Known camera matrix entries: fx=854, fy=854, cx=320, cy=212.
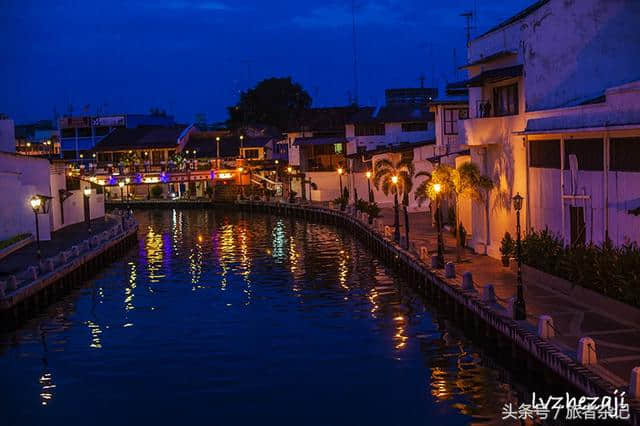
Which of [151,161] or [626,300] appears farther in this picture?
[151,161]

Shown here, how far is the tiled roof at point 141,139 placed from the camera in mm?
131250

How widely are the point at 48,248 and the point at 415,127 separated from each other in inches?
1935

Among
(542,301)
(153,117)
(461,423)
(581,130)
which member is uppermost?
(153,117)

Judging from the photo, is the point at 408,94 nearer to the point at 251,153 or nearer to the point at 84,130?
the point at 251,153

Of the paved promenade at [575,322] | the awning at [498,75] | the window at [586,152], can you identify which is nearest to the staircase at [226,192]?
the awning at [498,75]

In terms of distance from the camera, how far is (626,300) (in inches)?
981

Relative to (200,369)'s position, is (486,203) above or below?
above

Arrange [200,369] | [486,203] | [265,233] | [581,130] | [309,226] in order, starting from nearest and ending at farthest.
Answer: [200,369], [581,130], [486,203], [265,233], [309,226]

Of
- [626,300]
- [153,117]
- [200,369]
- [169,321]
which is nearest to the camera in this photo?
[626,300]

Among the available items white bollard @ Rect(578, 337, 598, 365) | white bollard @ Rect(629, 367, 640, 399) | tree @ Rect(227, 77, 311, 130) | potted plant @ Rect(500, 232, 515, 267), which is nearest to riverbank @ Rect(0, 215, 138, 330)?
potted plant @ Rect(500, 232, 515, 267)

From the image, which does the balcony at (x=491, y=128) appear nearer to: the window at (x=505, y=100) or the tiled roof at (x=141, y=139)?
the window at (x=505, y=100)

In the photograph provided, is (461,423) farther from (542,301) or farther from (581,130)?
(581,130)

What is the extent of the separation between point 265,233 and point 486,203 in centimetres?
3631

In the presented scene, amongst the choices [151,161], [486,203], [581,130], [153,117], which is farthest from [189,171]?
[581,130]
